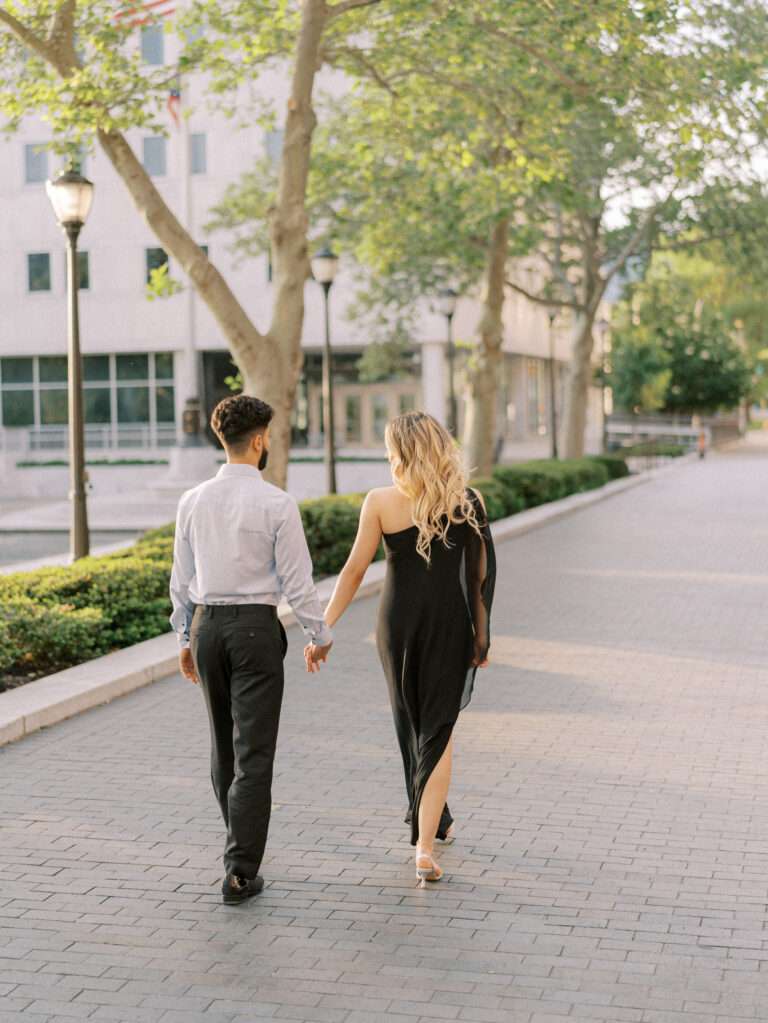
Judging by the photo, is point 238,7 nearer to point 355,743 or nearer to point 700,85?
point 700,85

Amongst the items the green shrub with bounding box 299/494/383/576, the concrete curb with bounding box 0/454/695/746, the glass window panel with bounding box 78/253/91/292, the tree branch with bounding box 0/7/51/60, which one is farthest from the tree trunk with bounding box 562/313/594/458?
the concrete curb with bounding box 0/454/695/746

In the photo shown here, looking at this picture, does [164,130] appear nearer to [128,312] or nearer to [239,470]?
[239,470]

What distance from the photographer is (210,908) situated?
6.04 metres

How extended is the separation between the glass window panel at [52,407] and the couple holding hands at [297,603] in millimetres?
49871

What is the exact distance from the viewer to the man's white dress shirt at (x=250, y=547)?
6.15m

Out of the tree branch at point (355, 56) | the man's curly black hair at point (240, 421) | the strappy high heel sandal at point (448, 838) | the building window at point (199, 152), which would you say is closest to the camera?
the man's curly black hair at point (240, 421)

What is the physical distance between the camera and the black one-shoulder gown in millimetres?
6441

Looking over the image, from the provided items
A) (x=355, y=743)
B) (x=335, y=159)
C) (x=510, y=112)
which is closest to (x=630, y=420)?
(x=335, y=159)

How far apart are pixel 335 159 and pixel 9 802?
812 inches

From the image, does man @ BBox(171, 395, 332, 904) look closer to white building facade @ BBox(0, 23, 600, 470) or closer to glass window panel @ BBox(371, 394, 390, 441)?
white building facade @ BBox(0, 23, 600, 470)

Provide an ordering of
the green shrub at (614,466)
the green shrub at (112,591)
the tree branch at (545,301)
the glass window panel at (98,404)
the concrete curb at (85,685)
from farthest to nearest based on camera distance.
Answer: the glass window panel at (98,404), the green shrub at (614,466), the tree branch at (545,301), the green shrub at (112,591), the concrete curb at (85,685)

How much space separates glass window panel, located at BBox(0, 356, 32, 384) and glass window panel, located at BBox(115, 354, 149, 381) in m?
3.39

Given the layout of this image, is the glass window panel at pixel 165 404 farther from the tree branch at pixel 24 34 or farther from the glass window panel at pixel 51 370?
the tree branch at pixel 24 34

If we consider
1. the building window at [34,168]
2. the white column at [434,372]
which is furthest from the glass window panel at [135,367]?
the white column at [434,372]
